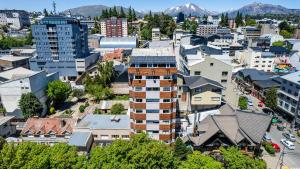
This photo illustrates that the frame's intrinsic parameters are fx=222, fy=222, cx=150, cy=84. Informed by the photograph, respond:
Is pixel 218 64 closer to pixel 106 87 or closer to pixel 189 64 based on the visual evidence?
pixel 189 64

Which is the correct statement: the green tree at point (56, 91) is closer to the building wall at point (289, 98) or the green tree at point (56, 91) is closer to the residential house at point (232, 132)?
the residential house at point (232, 132)

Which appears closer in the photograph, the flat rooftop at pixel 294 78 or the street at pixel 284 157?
the street at pixel 284 157

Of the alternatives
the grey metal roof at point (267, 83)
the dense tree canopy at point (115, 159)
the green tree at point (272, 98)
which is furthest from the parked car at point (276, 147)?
the grey metal roof at point (267, 83)

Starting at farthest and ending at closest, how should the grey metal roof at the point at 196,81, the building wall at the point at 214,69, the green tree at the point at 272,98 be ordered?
1. the green tree at the point at 272,98
2. the building wall at the point at 214,69
3. the grey metal roof at the point at 196,81

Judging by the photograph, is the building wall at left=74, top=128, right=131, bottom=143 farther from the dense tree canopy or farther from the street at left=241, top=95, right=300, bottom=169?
the street at left=241, top=95, right=300, bottom=169

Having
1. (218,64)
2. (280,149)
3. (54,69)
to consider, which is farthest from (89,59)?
(280,149)

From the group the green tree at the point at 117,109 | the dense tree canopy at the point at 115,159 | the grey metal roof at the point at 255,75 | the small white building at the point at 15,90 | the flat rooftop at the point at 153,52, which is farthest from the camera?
the grey metal roof at the point at 255,75

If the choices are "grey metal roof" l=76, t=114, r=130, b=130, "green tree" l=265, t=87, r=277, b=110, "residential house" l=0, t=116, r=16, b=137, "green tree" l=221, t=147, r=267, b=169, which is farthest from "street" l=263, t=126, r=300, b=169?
"residential house" l=0, t=116, r=16, b=137
